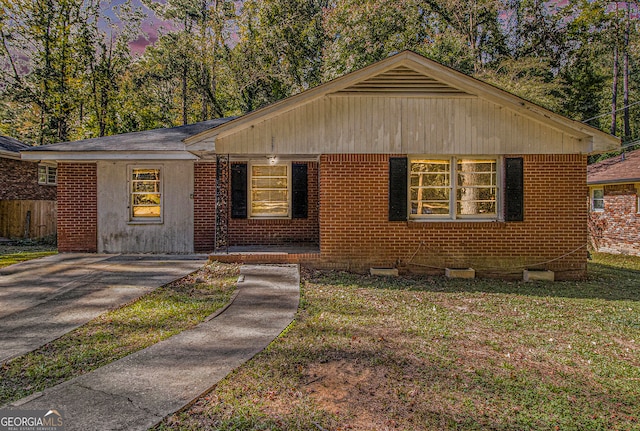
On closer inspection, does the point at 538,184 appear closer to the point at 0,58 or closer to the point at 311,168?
the point at 311,168

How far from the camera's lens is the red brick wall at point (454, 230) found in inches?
358

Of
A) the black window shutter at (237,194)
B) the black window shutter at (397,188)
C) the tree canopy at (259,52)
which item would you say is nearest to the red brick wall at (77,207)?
the black window shutter at (237,194)

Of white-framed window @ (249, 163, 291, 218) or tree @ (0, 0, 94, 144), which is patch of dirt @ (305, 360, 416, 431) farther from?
tree @ (0, 0, 94, 144)

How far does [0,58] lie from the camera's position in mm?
23344

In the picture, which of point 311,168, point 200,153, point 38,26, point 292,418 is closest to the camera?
point 292,418

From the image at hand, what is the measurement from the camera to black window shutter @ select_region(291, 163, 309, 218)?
11234 millimetres

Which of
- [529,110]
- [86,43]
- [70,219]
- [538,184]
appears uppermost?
[86,43]

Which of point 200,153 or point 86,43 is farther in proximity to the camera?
point 86,43

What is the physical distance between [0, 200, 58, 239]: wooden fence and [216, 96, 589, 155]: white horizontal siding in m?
11.9

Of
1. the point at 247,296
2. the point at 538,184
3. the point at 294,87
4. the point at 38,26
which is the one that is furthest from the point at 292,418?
the point at 38,26

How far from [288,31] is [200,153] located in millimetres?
19156

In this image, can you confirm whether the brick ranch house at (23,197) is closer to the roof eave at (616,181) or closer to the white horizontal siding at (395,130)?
the white horizontal siding at (395,130)

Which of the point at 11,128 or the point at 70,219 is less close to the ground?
the point at 11,128

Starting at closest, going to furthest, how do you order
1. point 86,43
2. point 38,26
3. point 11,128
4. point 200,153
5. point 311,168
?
1. point 200,153
2. point 311,168
3. point 38,26
4. point 86,43
5. point 11,128
